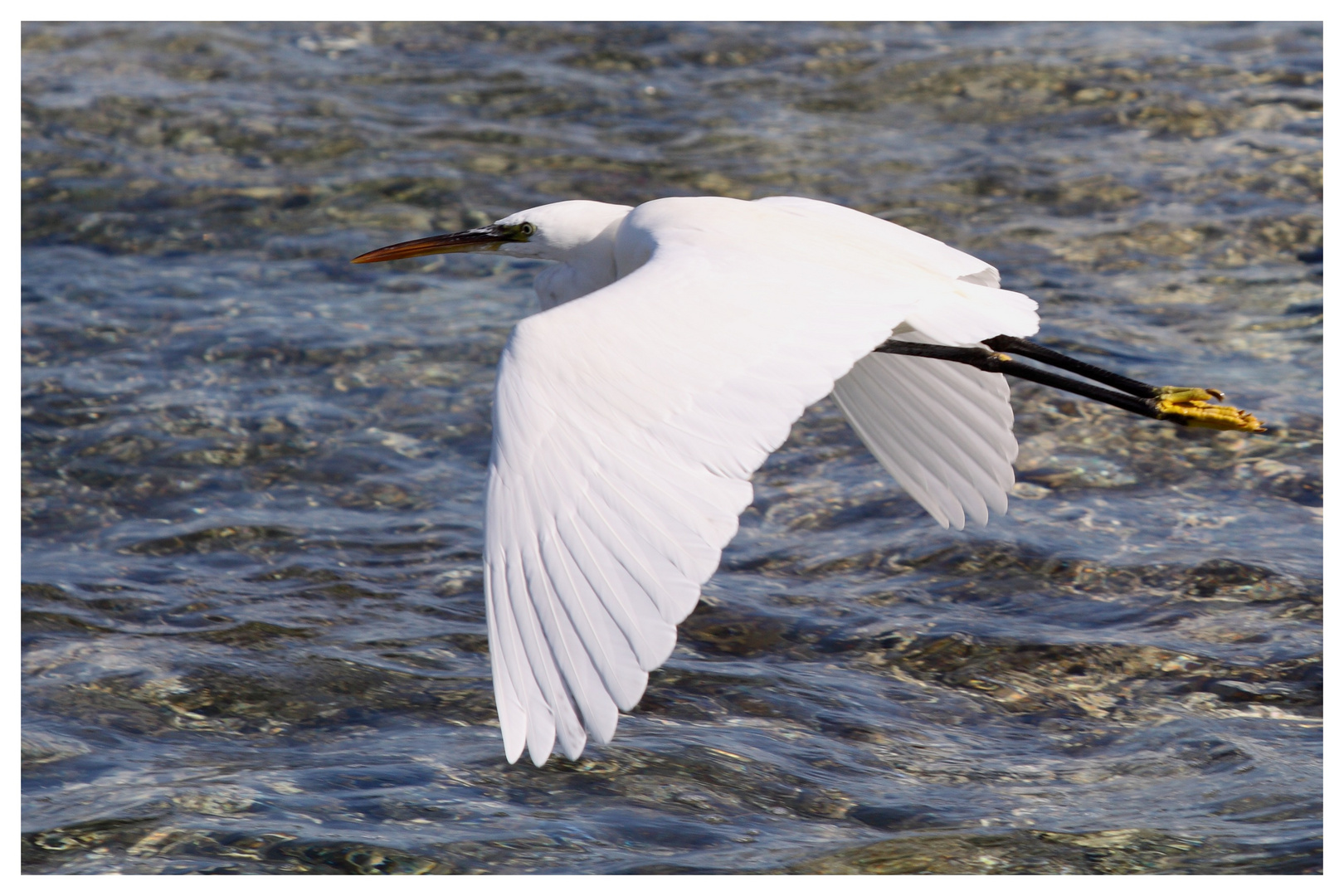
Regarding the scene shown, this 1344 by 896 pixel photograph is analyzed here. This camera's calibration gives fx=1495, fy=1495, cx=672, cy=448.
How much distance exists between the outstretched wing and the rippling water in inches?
38.5

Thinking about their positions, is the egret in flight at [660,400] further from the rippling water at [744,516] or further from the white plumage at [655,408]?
the rippling water at [744,516]

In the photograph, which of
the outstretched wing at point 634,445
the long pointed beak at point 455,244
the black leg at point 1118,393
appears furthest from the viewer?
the long pointed beak at point 455,244

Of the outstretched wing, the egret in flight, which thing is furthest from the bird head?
the outstretched wing

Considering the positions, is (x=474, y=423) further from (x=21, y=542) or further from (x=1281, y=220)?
(x=1281, y=220)

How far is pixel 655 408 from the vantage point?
2799 mm

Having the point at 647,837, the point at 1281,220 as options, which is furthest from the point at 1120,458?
the point at 647,837

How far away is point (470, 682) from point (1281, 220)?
15.7 ft

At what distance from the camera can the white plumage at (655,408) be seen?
2.46 m

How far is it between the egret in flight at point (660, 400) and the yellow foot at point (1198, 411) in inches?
1.2

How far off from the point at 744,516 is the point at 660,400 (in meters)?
2.51

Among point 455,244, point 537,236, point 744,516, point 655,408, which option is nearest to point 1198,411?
point 744,516

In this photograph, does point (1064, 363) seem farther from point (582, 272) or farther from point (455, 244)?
point (455, 244)

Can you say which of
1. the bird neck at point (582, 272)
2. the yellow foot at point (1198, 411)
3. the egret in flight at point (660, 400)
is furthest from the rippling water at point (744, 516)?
the bird neck at point (582, 272)
